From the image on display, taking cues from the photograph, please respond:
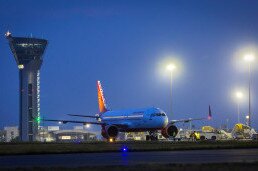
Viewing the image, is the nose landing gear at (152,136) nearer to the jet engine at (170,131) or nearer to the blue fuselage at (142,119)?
the jet engine at (170,131)

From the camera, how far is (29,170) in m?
24.1

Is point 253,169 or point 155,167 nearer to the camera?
point 253,169

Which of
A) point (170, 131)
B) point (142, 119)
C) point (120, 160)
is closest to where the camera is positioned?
point (120, 160)

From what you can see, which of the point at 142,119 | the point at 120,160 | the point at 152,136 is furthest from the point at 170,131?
the point at 120,160

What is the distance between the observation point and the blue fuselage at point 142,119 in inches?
3078

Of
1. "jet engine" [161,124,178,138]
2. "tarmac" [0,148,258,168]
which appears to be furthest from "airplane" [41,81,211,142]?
"tarmac" [0,148,258,168]

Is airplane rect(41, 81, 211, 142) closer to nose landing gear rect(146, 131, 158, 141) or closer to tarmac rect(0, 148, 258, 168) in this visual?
nose landing gear rect(146, 131, 158, 141)

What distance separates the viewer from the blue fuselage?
78.2 meters

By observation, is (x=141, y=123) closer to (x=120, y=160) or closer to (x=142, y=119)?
(x=142, y=119)

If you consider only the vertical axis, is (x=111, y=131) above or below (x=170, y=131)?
above

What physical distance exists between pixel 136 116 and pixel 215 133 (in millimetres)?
36780

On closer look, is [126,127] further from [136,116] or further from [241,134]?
[241,134]

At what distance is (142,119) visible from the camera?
79.2 m

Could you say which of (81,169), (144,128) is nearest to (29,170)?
(81,169)
